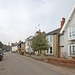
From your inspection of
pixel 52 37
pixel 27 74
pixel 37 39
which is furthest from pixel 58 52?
pixel 27 74

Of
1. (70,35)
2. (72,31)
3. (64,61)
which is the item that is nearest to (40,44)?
(70,35)

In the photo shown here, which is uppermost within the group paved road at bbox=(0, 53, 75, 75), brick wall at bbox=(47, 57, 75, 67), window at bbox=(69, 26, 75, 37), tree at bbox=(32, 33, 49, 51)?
window at bbox=(69, 26, 75, 37)

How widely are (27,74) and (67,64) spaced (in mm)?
6344

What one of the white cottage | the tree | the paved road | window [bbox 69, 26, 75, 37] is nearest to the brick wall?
the paved road

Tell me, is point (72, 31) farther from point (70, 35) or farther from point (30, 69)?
point (30, 69)

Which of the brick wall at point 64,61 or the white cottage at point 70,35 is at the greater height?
the white cottage at point 70,35

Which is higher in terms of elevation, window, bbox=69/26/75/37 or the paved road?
window, bbox=69/26/75/37

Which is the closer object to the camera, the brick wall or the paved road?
the paved road

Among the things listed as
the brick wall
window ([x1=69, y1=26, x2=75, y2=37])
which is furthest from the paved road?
window ([x1=69, y1=26, x2=75, y2=37])

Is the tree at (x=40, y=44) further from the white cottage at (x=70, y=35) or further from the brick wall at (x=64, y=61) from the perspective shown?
the brick wall at (x=64, y=61)

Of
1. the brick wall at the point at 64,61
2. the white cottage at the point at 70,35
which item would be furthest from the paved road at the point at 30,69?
the white cottage at the point at 70,35

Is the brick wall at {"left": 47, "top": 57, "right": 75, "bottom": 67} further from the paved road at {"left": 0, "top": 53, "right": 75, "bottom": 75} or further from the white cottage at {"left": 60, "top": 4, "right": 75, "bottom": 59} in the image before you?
the white cottage at {"left": 60, "top": 4, "right": 75, "bottom": 59}

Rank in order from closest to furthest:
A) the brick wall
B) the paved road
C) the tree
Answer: the paved road → the brick wall → the tree

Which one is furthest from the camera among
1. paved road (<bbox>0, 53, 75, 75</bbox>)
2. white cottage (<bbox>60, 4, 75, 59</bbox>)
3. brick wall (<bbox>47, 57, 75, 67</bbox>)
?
white cottage (<bbox>60, 4, 75, 59</bbox>)
